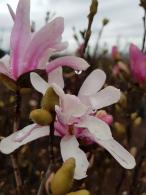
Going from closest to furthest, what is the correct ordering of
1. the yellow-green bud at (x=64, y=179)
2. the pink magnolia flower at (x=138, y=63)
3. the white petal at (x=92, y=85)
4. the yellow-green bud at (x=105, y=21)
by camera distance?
the yellow-green bud at (x=64, y=179) < the white petal at (x=92, y=85) < the pink magnolia flower at (x=138, y=63) < the yellow-green bud at (x=105, y=21)

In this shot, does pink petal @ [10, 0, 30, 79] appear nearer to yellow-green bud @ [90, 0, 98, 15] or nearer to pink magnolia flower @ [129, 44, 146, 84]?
yellow-green bud @ [90, 0, 98, 15]

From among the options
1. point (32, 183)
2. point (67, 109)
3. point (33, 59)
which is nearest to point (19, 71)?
point (33, 59)

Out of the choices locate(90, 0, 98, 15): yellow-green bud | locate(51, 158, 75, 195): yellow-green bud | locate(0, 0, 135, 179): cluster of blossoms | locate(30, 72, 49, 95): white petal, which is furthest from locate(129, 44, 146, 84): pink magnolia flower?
locate(51, 158, 75, 195): yellow-green bud

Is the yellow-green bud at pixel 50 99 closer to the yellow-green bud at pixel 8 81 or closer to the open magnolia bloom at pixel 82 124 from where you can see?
the open magnolia bloom at pixel 82 124

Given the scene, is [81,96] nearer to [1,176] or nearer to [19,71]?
[19,71]

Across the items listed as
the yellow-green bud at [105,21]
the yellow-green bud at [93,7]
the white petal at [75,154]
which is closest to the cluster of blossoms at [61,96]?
the white petal at [75,154]

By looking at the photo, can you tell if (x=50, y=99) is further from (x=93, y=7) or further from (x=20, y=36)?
(x=93, y=7)
